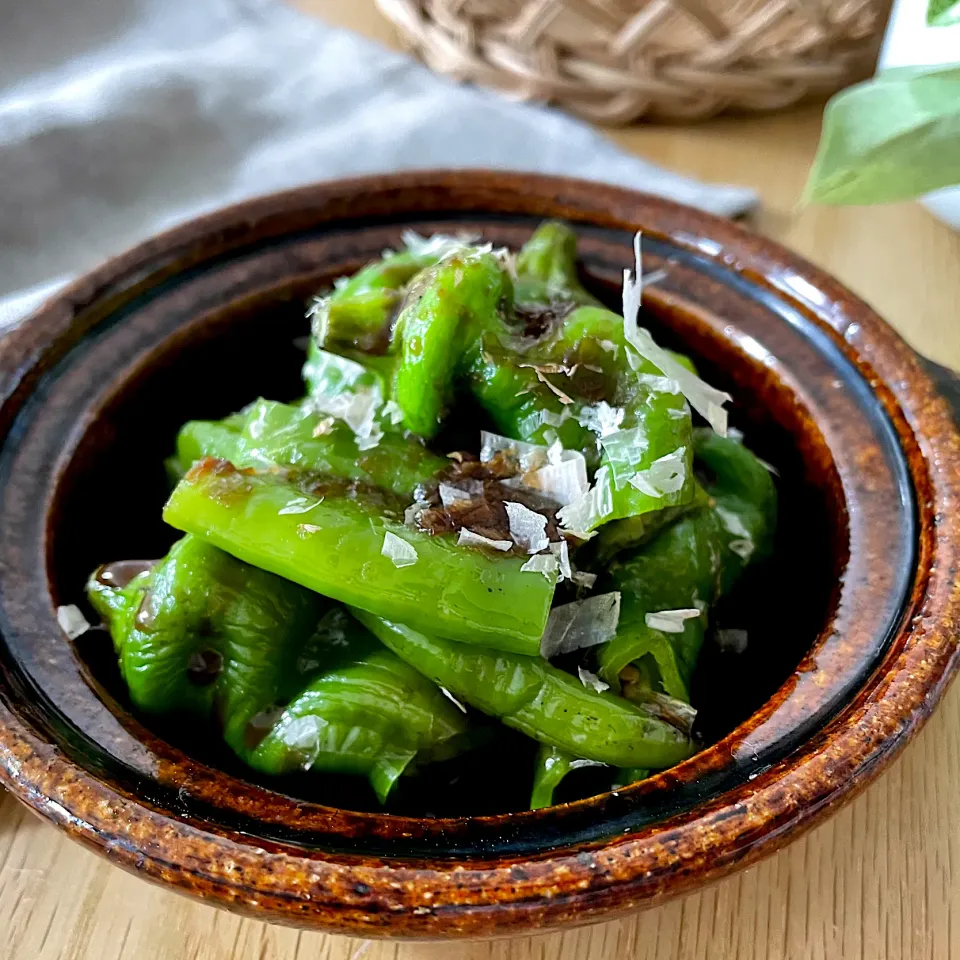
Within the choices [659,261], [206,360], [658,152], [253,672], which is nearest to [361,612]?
[253,672]

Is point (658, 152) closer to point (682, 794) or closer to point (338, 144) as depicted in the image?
point (338, 144)

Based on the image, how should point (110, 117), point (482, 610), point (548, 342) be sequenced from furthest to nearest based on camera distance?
point (110, 117)
point (548, 342)
point (482, 610)

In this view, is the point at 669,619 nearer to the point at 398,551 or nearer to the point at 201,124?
the point at 398,551

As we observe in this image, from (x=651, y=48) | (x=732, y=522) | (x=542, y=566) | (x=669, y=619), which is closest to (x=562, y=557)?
(x=542, y=566)

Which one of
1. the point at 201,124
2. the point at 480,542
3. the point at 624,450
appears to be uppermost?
the point at 201,124

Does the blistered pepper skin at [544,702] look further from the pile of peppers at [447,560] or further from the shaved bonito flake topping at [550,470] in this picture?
the shaved bonito flake topping at [550,470]
